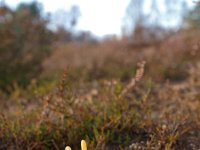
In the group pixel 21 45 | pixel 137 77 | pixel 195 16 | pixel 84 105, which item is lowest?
pixel 84 105

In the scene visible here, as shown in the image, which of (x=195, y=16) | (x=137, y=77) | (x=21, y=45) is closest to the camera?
(x=137, y=77)

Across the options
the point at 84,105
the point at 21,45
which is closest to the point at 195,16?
the point at 21,45

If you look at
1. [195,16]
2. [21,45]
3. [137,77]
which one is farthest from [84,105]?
[195,16]

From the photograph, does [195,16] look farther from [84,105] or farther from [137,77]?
[137,77]

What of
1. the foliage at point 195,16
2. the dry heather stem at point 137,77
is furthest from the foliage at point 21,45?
the dry heather stem at point 137,77

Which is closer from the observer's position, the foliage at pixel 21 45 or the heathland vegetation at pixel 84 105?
the heathland vegetation at pixel 84 105

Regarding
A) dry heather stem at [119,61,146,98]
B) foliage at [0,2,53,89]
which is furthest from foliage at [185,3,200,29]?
foliage at [0,2,53,89]

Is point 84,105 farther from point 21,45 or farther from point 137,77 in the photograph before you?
point 21,45

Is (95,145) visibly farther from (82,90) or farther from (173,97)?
(82,90)

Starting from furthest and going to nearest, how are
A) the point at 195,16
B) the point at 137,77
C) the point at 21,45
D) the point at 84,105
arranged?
the point at 195,16
the point at 21,45
the point at 84,105
the point at 137,77

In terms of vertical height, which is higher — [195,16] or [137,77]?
[195,16]

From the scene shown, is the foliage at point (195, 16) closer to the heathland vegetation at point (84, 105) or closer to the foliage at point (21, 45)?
the heathland vegetation at point (84, 105)

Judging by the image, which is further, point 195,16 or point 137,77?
point 195,16
